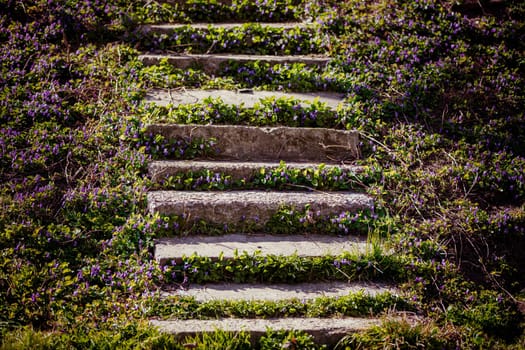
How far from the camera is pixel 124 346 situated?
138 inches

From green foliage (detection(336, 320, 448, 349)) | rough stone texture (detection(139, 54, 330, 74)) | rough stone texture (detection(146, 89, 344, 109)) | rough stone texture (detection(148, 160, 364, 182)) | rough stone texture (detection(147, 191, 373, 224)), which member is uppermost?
rough stone texture (detection(139, 54, 330, 74))

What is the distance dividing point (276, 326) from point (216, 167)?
1.79m

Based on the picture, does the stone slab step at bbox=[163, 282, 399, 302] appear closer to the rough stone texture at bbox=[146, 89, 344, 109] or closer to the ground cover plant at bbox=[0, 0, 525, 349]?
the ground cover plant at bbox=[0, 0, 525, 349]

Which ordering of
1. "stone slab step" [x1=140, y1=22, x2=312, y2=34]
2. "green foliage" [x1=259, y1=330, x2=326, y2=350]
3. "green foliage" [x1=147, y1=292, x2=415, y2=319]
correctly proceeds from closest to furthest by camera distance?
"green foliage" [x1=259, y1=330, x2=326, y2=350]
"green foliage" [x1=147, y1=292, x2=415, y2=319]
"stone slab step" [x1=140, y1=22, x2=312, y2=34]

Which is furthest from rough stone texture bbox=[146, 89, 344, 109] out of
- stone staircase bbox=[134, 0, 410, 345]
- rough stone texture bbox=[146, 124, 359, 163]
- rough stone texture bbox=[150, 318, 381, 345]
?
rough stone texture bbox=[150, 318, 381, 345]

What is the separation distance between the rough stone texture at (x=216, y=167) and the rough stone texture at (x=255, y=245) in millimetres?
686

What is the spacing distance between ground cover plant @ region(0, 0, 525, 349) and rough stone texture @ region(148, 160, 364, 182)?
0.11 m

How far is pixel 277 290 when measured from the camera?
165 inches

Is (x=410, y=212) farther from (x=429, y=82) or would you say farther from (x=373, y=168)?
(x=429, y=82)

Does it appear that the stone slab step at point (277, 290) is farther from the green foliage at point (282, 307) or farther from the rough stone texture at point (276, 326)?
the rough stone texture at point (276, 326)

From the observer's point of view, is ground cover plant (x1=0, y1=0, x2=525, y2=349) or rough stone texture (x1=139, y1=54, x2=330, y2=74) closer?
ground cover plant (x1=0, y1=0, x2=525, y2=349)

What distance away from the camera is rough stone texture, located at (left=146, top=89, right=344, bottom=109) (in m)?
5.69

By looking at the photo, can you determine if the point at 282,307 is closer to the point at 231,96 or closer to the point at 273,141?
the point at 273,141

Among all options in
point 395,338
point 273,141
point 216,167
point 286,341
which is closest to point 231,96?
point 273,141
